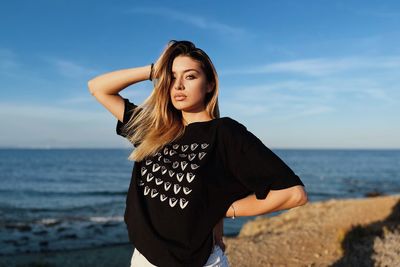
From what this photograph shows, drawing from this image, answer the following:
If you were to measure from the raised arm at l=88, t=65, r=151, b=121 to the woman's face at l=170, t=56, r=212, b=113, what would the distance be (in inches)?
10.9

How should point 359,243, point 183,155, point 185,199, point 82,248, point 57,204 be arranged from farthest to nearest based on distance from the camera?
point 57,204 < point 82,248 < point 359,243 < point 183,155 < point 185,199

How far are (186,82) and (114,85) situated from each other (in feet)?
2.14

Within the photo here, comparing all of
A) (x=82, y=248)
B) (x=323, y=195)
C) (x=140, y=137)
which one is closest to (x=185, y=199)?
(x=140, y=137)

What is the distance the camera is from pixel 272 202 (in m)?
2.57

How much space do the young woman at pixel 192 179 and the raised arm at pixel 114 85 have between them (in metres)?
0.16

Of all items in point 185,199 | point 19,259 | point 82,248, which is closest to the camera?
point 185,199

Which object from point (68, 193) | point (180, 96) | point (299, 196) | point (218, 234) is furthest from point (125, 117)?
point (68, 193)

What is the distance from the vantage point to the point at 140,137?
3271 mm

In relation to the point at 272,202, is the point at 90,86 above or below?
above

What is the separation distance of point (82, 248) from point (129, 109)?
39.0 feet

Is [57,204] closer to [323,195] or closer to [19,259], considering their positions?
[19,259]

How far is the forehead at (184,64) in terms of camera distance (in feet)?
10.1

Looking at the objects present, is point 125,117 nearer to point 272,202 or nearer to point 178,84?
point 178,84

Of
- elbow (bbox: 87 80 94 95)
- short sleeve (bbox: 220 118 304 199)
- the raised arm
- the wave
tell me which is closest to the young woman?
short sleeve (bbox: 220 118 304 199)
